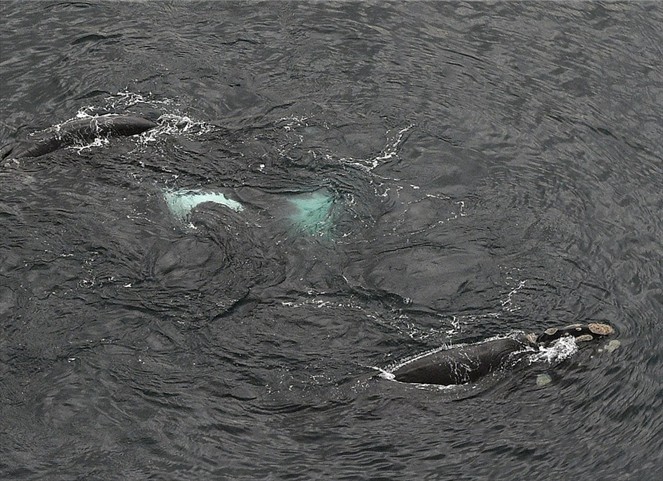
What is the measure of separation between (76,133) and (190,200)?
3558 millimetres

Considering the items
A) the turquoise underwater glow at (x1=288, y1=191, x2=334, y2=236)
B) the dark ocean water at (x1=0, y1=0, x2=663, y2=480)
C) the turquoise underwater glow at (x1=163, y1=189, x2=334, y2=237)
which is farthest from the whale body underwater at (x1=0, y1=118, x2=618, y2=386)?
the turquoise underwater glow at (x1=288, y1=191, x2=334, y2=236)

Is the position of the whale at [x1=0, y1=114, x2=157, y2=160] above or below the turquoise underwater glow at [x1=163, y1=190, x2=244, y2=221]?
above

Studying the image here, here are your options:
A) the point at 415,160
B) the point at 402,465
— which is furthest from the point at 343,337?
the point at 415,160

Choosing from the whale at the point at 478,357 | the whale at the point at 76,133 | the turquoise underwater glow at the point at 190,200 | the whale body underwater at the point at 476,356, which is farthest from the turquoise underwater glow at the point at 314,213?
the whale at the point at 76,133

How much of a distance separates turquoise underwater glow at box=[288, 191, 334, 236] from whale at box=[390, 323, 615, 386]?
4.10m

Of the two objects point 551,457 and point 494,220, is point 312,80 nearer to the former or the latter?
point 494,220

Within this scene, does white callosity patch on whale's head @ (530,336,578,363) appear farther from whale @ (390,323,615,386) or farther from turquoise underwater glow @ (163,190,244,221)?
turquoise underwater glow @ (163,190,244,221)

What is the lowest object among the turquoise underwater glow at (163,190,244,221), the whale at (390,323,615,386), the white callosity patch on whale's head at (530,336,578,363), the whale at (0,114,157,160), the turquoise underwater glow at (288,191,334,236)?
the white callosity patch on whale's head at (530,336,578,363)

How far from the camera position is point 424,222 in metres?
21.3

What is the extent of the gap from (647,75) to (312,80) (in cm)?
917

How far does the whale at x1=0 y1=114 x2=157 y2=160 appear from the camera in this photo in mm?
22188

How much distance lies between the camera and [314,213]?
2125 centimetres

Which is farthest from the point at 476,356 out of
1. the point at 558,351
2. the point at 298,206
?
the point at 298,206

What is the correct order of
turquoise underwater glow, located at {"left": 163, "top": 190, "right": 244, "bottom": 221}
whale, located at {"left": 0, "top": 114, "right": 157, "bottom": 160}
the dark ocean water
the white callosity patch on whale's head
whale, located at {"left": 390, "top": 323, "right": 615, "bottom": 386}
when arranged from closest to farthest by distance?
the dark ocean water → whale, located at {"left": 390, "top": 323, "right": 615, "bottom": 386} → the white callosity patch on whale's head → turquoise underwater glow, located at {"left": 163, "top": 190, "right": 244, "bottom": 221} → whale, located at {"left": 0, "top": 114, "right": 157, "bottom": 160}
